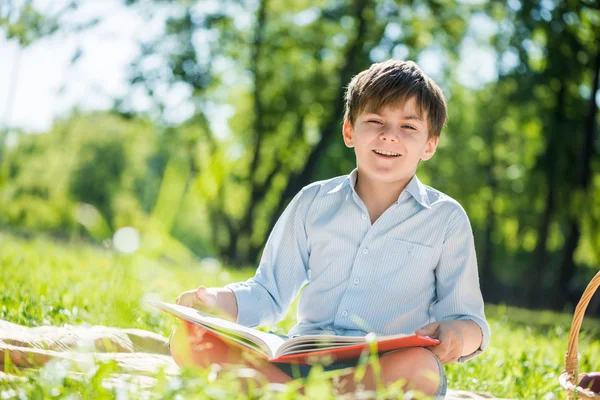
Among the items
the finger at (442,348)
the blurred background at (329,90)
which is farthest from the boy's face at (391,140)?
the blurred background at (329,90)

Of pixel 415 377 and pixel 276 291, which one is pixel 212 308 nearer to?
pixel 276 291

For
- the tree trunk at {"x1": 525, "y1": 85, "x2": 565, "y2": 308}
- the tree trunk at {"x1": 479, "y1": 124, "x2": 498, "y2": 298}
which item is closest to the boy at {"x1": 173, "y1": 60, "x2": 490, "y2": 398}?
the tree trunk at {"x1": 525, "y1": 85, "x2": 565, "y2": 308}

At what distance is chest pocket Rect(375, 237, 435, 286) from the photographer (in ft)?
9.38

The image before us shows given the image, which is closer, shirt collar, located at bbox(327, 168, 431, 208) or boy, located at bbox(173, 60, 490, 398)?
boy, located at bbox(173, 60, 490, 398)

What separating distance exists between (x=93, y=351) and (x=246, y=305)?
74 centimetres

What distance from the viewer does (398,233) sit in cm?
291

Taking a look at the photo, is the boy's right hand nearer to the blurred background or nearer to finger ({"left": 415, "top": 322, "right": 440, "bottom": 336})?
finger ({"left": 415, "top": 322, "right": 440, "bottom": 336})

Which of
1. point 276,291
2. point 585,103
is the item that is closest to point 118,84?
point 585,103

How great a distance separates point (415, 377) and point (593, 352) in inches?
120

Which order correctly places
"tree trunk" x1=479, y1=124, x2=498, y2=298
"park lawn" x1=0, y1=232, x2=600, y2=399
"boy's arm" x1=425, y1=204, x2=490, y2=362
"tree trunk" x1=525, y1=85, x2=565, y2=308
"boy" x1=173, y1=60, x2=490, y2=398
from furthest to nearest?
"tree trunk" x1=479, y1=124, x2=498, y2=298
"tree trunk" x1=525, y1=85, x2=565, y2=308
"boy" x1=173, y1=60, x2=490, y2=398
"boy's arm" x1=425, y1=204, x2=490, y2=362
"park lawn" x1=0, y1=232, x2=600, y2=399

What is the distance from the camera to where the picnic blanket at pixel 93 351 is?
2.21m

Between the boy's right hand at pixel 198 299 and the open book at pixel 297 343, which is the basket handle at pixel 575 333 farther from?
the boy's right hand at pixel 198 299

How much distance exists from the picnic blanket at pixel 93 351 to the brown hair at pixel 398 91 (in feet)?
4.13

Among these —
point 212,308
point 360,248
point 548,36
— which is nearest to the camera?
point 212,308
